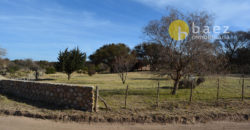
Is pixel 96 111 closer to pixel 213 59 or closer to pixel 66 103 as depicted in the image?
pixel 66 103

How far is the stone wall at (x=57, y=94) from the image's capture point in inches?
326

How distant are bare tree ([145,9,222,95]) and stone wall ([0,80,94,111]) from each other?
5736 mm

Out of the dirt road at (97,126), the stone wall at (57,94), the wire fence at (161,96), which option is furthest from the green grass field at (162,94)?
the dirt road at (97,126)

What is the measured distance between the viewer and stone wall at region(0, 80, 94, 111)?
8291mm

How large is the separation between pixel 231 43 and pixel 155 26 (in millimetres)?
50222

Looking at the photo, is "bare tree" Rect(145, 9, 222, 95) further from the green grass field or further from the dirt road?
the dirt road

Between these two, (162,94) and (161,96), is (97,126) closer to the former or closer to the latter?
(161,96)

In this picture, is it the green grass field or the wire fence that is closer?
the wire fence

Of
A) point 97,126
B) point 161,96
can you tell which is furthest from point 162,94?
point 97,126

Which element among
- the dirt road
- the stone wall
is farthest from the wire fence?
the dirt road

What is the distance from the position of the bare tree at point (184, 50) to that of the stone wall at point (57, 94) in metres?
5.74

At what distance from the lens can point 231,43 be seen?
53.7 meters

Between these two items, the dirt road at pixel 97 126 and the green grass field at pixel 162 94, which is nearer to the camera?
the dirt road at pixel 97 126

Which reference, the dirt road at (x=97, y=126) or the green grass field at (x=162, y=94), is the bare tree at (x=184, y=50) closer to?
the green grass field at (x=162, y=94)
